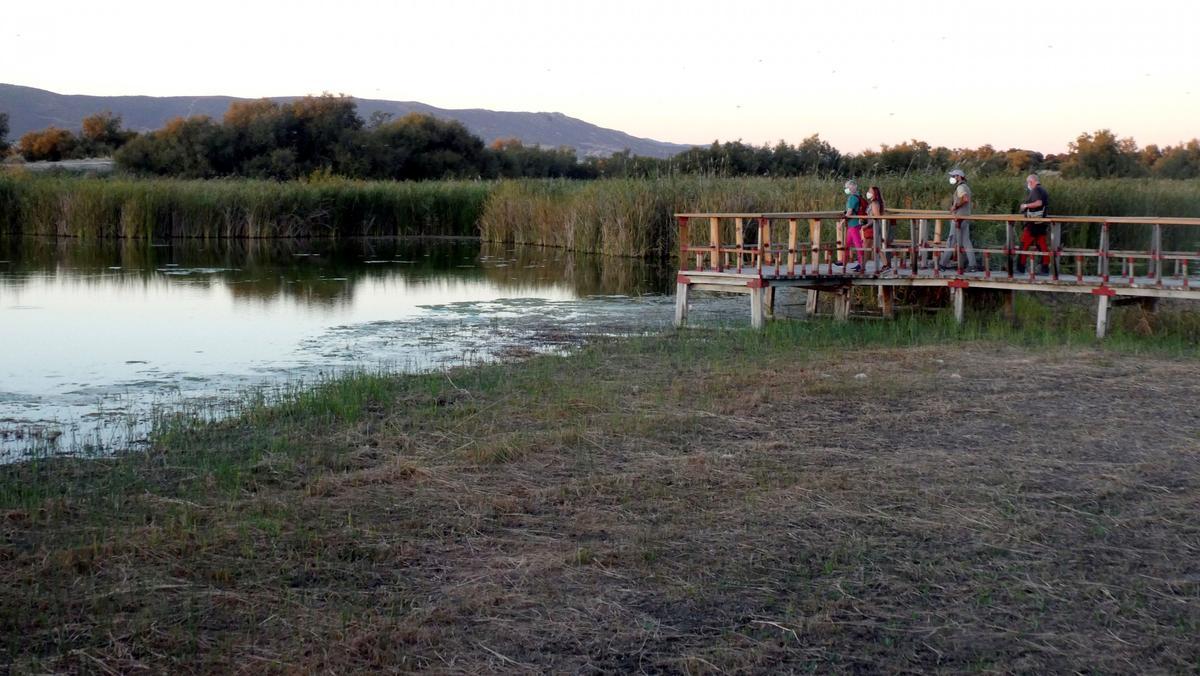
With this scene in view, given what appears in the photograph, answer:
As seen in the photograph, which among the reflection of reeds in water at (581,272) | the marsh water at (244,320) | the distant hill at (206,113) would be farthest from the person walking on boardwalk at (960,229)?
the distant hill at (206,113)

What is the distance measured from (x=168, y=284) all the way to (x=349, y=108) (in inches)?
1512

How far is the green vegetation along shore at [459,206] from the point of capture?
23.9 metres

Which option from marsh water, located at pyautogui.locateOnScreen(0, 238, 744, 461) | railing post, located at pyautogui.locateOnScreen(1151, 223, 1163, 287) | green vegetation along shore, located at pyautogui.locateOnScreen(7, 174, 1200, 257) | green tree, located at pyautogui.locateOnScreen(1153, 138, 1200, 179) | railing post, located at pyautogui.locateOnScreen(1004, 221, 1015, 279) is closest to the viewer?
marsh water, located at pyautogui.locateOnScreen(0, 238, 744, 461)

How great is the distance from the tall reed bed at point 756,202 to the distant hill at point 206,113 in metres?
83.7

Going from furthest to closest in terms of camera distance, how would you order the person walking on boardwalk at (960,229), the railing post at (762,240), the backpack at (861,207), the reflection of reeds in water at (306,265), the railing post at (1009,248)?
the reflection of reeds in water at (306,265)
the backpack at (861,207)
the person walking on boardwalk at (960,229)
the railing post at (762,240)
the railing post at (1009,248)

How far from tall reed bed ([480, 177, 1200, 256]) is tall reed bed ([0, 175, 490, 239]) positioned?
511 cm

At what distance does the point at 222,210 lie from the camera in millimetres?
35750

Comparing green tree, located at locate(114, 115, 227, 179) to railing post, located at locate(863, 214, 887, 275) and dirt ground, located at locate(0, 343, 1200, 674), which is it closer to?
railing post, located at locate(863, 214, 887, 275)

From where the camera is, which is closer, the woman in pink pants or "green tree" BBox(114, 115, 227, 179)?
the woman in pink pants

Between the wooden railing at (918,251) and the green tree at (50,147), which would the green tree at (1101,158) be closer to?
the wooden railing at (918,251)

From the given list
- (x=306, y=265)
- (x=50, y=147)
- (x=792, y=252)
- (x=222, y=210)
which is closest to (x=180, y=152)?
(x=50, y=147)

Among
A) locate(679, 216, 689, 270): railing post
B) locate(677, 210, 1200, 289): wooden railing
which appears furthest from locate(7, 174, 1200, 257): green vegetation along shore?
locate(679, 216, 689, 270): railing post

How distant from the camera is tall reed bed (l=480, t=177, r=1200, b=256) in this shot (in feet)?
68.3

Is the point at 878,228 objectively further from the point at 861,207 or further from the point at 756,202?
the point at 756,202
